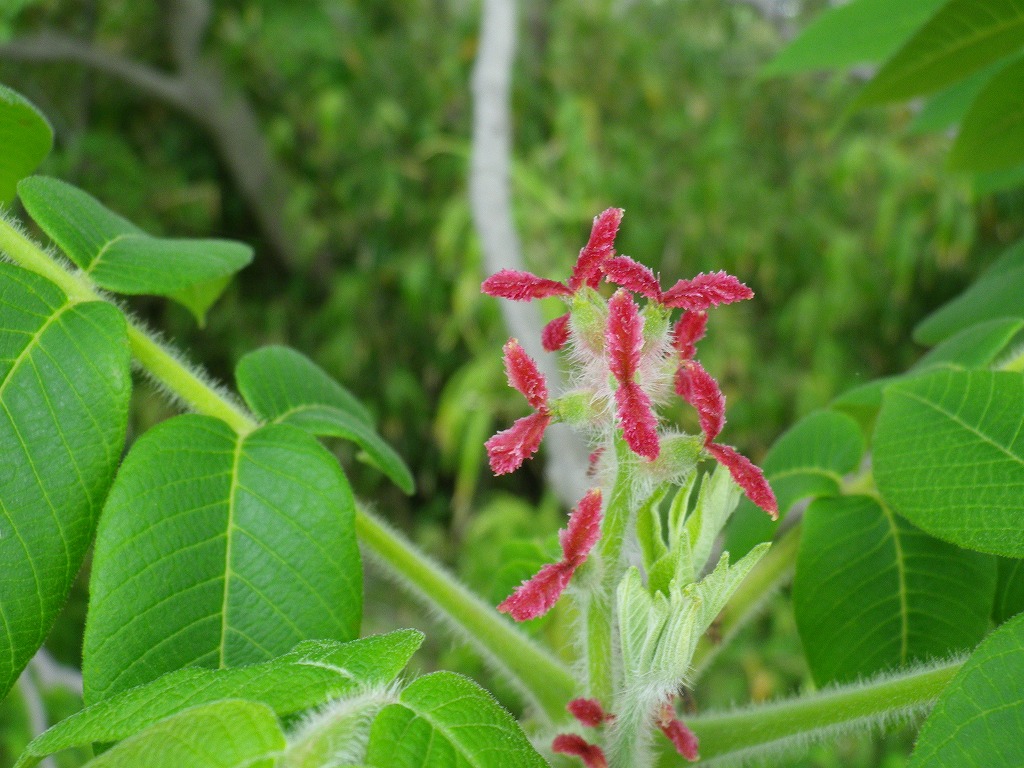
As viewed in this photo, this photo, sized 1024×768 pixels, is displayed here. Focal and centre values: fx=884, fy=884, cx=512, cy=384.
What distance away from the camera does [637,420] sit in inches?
18.0

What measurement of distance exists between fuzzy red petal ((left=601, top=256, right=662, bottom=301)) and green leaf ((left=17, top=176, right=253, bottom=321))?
1.04ft

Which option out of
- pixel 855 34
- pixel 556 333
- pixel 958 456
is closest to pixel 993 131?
pixel 855 34

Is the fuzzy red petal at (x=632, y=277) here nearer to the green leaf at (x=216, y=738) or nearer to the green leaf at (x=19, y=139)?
the green leaf at (x=216, y=738)

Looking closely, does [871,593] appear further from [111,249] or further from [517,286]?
[111,249]

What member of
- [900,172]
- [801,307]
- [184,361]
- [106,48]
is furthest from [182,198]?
[184,361]

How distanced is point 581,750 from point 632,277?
0.28 metres

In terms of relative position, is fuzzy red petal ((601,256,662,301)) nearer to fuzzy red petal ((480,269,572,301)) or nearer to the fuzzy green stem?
fuzzy red petal ((480,269,572,301))

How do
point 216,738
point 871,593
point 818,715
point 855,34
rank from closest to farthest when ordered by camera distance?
point 216,738
point 818,715
point 871,593
point 855,34

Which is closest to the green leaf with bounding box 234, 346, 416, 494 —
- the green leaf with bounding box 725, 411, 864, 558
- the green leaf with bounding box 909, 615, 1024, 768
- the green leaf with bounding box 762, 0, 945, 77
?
the green leaf with bounding box 725, 411, 864, 558

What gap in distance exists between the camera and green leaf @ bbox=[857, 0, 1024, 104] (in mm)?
784

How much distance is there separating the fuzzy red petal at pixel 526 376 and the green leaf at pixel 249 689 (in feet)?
0.46

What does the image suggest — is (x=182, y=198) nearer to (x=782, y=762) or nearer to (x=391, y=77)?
(x=391, y=77)

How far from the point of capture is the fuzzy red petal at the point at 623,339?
460mm

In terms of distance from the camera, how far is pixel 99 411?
524 millimetres
